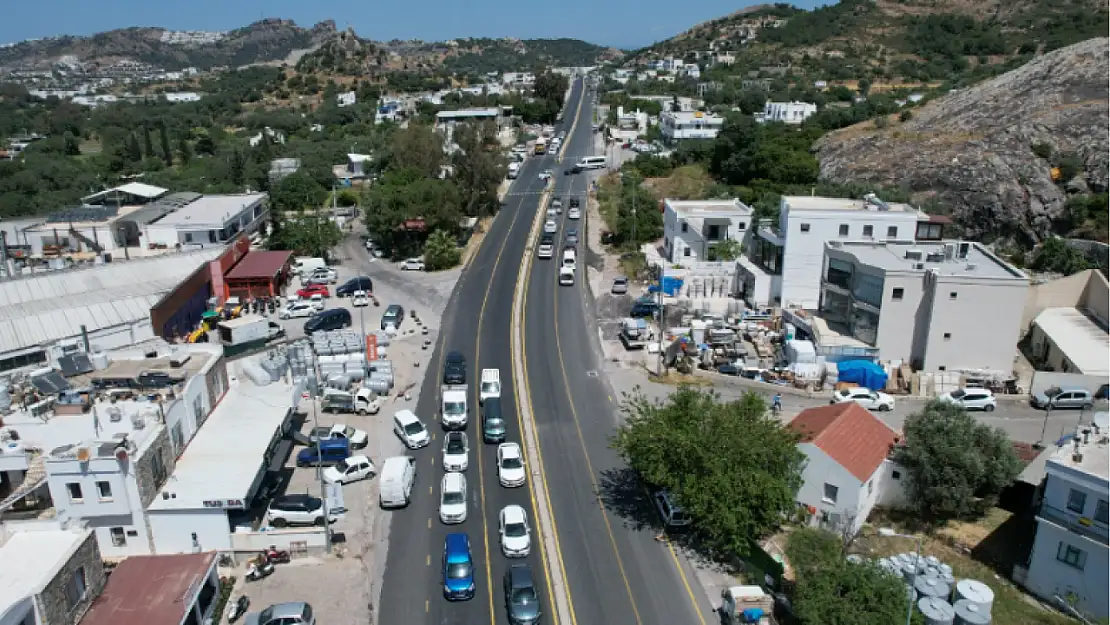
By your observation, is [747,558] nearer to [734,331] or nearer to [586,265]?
[734,331]

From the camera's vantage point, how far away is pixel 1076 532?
2434cm

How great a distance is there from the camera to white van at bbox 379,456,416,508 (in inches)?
1186

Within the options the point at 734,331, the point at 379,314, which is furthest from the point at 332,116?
the point at 734,331

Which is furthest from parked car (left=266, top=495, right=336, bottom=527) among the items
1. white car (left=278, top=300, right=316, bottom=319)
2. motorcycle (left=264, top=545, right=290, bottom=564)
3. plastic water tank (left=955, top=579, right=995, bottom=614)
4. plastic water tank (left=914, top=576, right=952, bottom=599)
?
white car (left=278, top=300, right=316, bottom=319)

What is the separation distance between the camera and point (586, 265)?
64500mm

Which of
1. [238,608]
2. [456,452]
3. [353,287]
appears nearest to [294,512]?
[238,608]

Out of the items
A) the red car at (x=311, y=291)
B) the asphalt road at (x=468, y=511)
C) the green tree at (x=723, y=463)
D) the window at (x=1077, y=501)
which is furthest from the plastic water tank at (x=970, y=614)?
the red car at (x=311, y=291)

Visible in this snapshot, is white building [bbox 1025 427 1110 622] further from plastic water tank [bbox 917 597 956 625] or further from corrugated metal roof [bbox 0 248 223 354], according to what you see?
corrugated metal roof [bbox 0 248 223 354]

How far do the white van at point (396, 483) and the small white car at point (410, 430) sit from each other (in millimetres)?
2988

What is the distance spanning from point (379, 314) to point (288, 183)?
37011mm

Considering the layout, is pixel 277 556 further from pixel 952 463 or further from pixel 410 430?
pixel 952 463

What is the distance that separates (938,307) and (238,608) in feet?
122

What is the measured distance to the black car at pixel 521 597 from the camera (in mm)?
23828

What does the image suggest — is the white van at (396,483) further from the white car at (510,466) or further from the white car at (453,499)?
the white car at (510,466)
